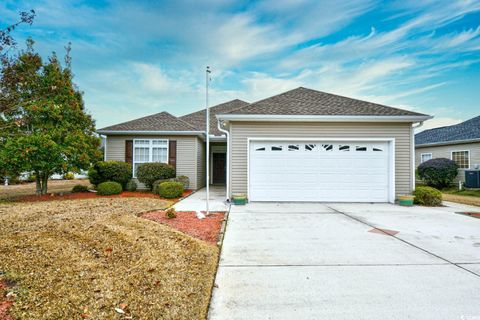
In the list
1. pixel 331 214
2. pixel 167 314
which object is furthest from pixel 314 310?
pixel 331 214

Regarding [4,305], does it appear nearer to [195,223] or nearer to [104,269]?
[104,269]

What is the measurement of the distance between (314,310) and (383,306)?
0.72 meters

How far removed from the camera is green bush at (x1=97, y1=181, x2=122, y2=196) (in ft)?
33.9

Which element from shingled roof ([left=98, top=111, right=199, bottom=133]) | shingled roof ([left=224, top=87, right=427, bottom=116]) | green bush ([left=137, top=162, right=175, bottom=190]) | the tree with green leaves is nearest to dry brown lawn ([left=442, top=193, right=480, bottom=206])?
shingled roof ([left=224, top=87, right=427, bottom=116])

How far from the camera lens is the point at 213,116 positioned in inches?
678

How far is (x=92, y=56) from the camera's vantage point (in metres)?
11.5

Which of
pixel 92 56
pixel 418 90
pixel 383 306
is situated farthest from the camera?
pixel 418 90

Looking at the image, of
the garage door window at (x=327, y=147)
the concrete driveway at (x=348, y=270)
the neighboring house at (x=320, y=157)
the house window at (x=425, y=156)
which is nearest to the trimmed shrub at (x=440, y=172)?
the house window at (x=425, y=156)

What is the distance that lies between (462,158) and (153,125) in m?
18.8

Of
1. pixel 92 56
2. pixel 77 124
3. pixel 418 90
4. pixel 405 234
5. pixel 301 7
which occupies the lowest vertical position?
pixel 405 234

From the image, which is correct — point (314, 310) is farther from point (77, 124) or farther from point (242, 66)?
point (242, 66)

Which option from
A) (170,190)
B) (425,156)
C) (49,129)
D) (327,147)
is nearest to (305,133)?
(327,147)

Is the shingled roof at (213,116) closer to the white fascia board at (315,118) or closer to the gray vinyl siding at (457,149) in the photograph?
the white fascia board at (315,118)

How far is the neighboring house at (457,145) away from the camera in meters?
14.2
